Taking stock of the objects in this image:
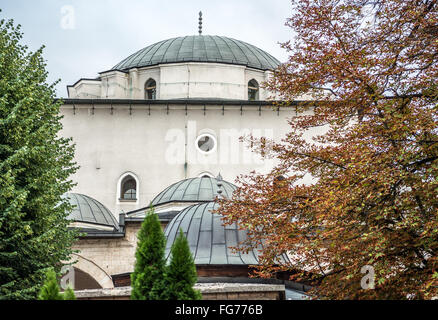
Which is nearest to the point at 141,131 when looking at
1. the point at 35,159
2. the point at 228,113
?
the point at 228,113

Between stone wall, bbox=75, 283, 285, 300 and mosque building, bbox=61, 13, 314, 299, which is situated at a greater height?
mosque building, bbox=61, 13, 314, 299

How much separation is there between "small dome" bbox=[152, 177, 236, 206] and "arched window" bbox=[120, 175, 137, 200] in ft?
17.7

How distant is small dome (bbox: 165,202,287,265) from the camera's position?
49.1 ft

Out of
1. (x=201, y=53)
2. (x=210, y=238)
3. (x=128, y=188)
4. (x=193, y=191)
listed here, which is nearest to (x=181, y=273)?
(x=210, y=238)

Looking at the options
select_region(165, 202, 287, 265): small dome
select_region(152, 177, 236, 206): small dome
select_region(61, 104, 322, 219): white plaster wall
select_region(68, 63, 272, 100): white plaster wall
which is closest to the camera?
select_region(165, 202, 287, 265): small dome

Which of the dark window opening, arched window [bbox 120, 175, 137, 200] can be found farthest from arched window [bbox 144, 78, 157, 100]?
arched window [bbox 120, 175, 137, 200]

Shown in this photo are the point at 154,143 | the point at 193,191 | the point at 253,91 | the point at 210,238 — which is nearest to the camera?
the point at 210,238

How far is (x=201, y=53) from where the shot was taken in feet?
115

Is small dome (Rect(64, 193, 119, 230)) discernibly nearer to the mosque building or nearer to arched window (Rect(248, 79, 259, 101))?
the mosque building

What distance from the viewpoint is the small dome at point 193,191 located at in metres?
23.9

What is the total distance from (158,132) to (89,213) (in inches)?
296

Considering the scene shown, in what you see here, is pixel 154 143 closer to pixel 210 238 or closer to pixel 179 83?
pixel 179 83

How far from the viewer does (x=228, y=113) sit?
31891mm
